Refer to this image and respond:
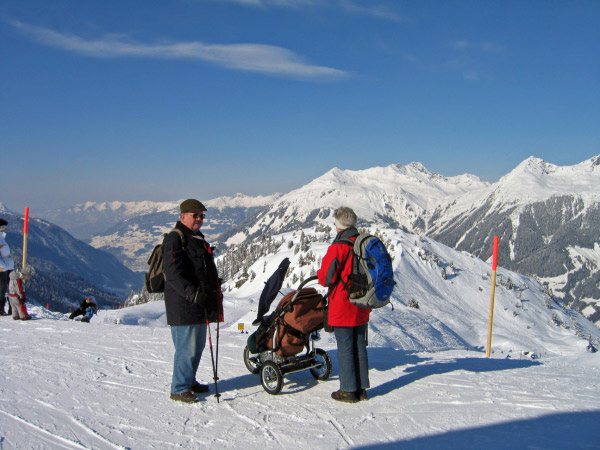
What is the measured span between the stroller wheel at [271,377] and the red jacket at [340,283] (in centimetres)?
128

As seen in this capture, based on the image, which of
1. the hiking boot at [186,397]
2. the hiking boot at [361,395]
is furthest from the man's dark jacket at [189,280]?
the hiking boot at [361,395]

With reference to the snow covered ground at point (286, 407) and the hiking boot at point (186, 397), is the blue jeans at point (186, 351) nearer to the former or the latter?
the hiking boot at point (186, 397)

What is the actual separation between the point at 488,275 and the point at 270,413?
224 ft

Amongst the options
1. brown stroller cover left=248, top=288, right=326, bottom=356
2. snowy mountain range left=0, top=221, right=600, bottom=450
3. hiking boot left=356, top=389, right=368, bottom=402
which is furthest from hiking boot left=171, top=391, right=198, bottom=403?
hiking boot left=356, top=389, right=368, bottom=402

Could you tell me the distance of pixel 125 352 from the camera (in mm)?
10391

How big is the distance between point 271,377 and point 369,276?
2.52 metres

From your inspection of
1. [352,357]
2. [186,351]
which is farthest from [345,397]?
[186,351]

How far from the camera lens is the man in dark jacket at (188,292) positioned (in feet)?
21.3

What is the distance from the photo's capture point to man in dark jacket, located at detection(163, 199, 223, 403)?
21.3 ft

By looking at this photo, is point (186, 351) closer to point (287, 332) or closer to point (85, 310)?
point (287, 332)

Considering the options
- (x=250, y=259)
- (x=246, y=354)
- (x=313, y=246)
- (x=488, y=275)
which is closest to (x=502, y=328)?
(x=488, y=275)

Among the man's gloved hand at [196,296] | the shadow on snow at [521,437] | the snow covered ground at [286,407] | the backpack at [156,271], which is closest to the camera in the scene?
the shadow on snow at [521,437]

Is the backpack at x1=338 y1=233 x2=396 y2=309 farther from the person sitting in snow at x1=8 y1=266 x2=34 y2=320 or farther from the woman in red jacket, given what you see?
the person sitting in snow at x1=8 y1=266 x2=34 y2=320

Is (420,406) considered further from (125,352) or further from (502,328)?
(502,328)
